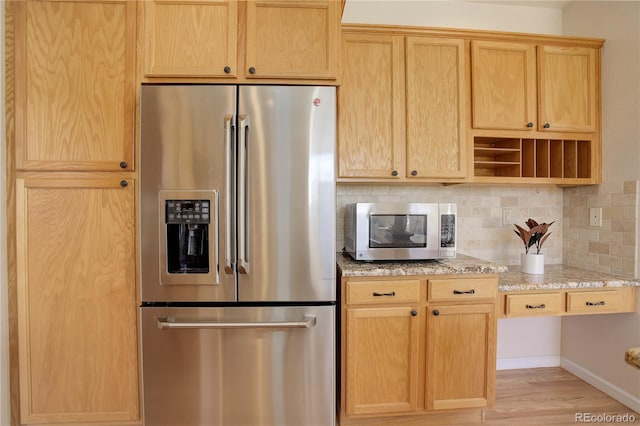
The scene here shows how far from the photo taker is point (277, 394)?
1.52 metres

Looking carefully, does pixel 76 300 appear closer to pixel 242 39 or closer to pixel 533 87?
pixel 242 39

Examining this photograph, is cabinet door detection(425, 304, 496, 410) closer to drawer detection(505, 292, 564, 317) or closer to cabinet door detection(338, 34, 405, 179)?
drawer detection(505, 292, 564, 317)

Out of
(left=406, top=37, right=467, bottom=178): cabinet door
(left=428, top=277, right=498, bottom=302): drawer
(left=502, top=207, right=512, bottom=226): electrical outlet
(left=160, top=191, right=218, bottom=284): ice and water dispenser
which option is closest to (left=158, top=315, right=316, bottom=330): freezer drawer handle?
(left=160, top=191, right=218, bottom=284): ice and water dispenser

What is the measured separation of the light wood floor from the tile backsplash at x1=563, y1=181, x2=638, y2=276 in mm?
696

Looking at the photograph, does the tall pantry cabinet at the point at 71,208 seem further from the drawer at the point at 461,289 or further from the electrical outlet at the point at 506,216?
the electrical outlet at the point at 506,216

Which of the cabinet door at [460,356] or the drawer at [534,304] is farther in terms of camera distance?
the drawer at [534,304]

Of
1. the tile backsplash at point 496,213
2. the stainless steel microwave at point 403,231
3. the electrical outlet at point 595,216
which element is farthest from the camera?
the tile backsplash at point 496,213

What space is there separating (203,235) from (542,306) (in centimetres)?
200

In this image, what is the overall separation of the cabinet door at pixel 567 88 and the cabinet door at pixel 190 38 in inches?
79.3

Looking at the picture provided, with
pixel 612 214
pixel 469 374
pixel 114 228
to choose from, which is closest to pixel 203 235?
pixel 114 228

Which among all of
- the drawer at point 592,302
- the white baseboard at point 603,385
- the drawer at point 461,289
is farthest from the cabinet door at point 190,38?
the white baseboard at point 603,385

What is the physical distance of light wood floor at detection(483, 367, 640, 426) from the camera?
186 cm

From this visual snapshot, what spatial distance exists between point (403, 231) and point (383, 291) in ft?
1.28

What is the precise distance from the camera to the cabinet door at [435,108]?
195cm
